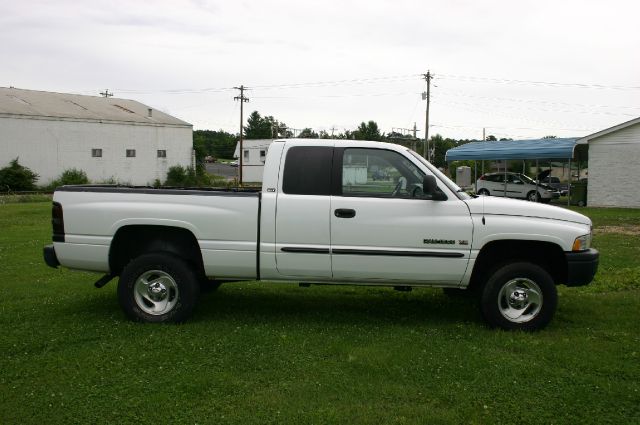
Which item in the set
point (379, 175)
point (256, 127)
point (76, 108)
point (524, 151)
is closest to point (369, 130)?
point (256, 127)

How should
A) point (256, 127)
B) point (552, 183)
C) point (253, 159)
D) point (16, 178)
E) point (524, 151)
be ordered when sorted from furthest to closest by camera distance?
point (256, 127)
point (253, 159)
point (552, 183)
point (16, 178)
point (524, 151)

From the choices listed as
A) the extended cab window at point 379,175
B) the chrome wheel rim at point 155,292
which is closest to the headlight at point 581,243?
the extended cab window at point 379,175

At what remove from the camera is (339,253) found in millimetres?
5684

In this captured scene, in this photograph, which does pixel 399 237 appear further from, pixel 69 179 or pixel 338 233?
pixel 69 179

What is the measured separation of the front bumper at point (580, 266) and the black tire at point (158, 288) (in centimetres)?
370

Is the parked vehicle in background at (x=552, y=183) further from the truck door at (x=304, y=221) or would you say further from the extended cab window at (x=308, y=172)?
the truck door at (x=304, y=221)

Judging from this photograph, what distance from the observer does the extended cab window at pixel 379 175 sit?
5777 mm

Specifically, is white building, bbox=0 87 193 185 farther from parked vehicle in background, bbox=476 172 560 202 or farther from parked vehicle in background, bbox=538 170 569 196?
parked vehicle in background, bbox=538 170 569 196

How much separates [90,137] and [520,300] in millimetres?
35653

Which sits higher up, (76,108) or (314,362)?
(76,108)

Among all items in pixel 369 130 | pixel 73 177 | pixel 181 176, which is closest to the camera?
pixel 73 177

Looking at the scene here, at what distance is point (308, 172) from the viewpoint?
5848 millimetres

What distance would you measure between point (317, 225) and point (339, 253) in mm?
346

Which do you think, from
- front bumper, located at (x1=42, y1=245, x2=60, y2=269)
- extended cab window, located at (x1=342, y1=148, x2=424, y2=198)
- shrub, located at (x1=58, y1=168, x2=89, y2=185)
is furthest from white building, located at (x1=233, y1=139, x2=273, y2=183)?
extended cab window, located at (x1=342, y1=148, x2=424, y2=198)
